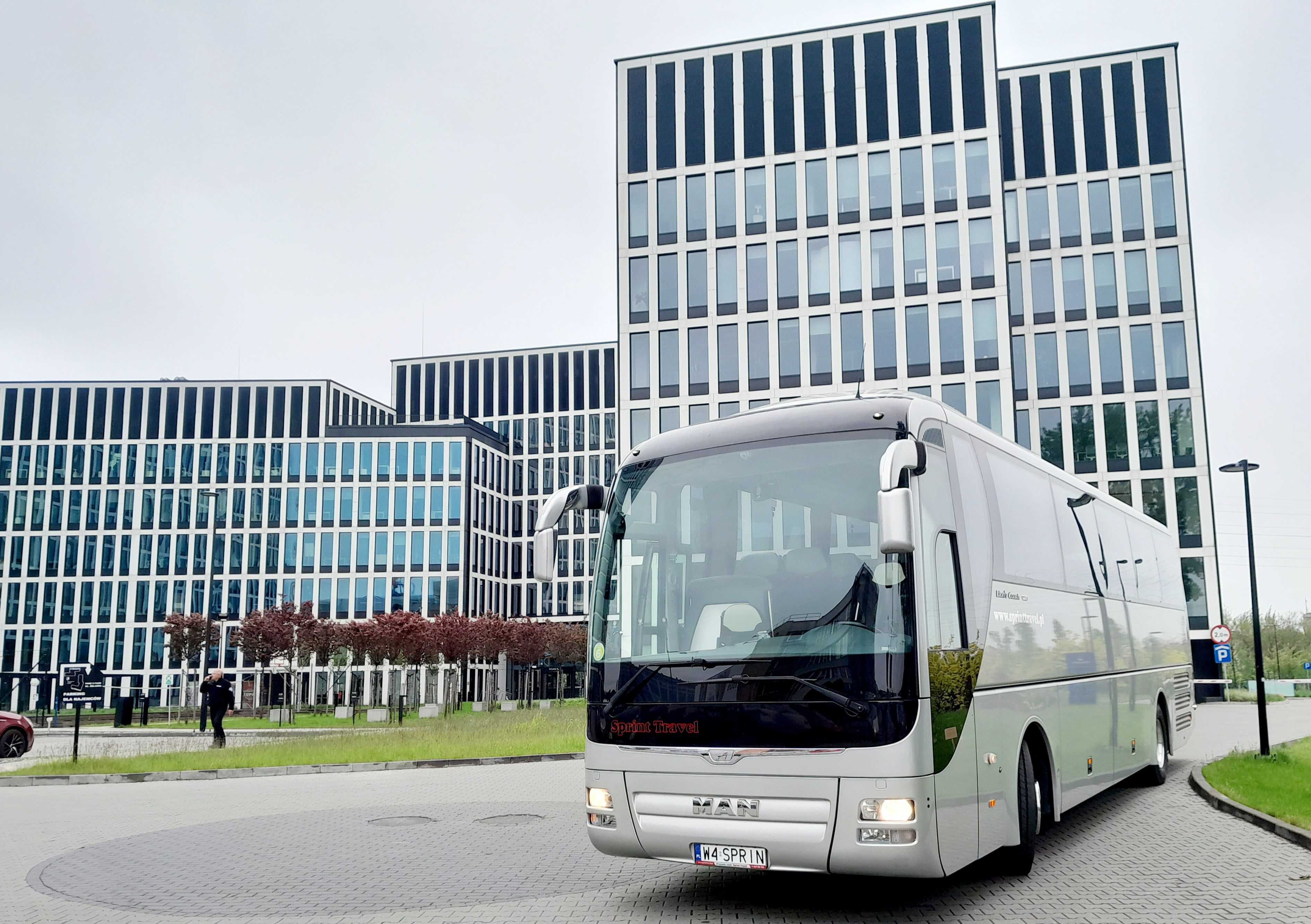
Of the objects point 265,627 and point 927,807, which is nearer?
point 927,807

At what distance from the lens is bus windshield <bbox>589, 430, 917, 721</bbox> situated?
7.48m

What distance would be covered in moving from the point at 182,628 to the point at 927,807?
60.2 meters

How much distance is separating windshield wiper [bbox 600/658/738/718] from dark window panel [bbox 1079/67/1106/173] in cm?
6189

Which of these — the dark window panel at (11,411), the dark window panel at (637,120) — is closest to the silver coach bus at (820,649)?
the dark window panel at (637,120)

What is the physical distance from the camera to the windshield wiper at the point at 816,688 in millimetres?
7336

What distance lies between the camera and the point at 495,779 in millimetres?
18453

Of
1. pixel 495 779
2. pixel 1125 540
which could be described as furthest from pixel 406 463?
pixel 1125 540

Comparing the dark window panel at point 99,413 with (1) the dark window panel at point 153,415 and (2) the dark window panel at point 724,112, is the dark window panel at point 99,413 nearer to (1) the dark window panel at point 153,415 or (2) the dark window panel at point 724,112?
(1) the dark window panel at point 153,415

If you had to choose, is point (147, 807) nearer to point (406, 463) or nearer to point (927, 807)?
point (927, 807)

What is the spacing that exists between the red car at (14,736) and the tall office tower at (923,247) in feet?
125

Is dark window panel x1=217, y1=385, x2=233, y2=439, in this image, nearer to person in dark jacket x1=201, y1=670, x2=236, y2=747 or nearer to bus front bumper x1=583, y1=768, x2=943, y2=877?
person in dark jacket x1=201, y1=670, x2=236, y2=747

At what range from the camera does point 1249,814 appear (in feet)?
39.4

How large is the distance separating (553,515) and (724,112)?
183 ft

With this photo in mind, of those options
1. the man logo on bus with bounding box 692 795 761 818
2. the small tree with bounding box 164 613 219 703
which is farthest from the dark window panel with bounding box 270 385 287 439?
the man logo on bus with bounding box 692 795 761 818
